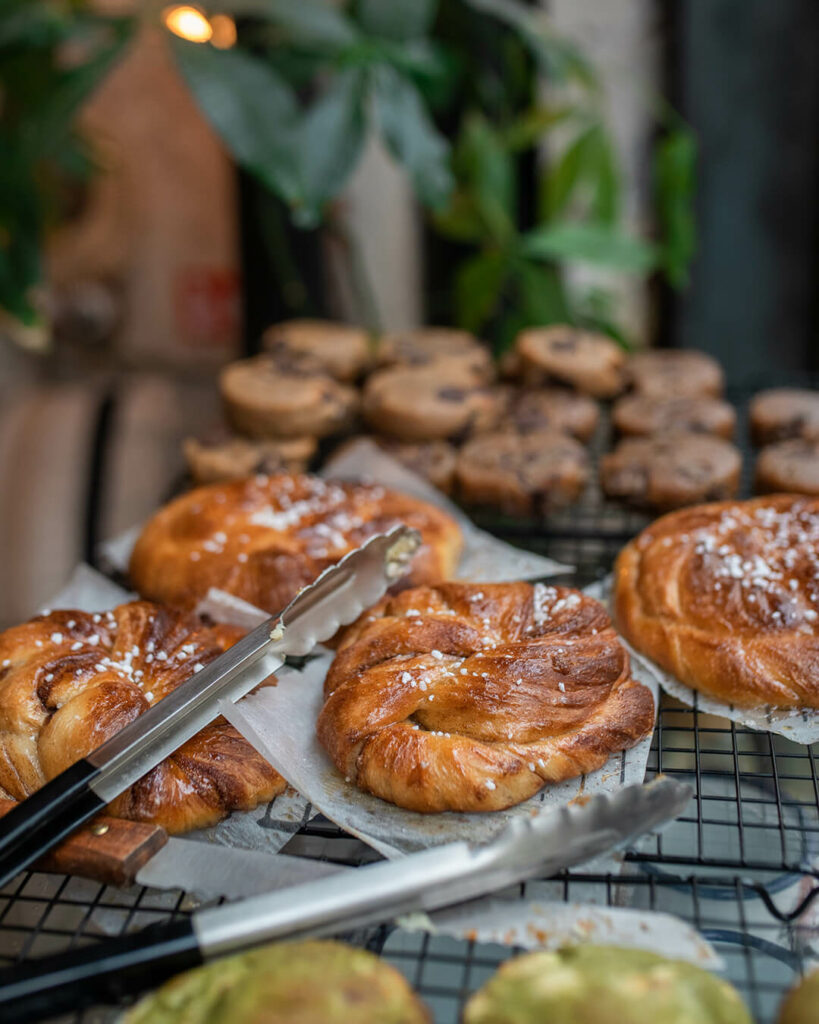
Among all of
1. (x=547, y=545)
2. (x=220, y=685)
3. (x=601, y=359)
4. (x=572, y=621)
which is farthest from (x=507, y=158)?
(x=220, y=685)

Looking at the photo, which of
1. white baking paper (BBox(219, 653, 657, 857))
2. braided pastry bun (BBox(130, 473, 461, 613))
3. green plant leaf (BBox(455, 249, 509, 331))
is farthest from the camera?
green plant leaf (BBox(455, 249, 509, 331))

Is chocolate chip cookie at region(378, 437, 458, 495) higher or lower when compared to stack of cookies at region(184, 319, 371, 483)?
lower

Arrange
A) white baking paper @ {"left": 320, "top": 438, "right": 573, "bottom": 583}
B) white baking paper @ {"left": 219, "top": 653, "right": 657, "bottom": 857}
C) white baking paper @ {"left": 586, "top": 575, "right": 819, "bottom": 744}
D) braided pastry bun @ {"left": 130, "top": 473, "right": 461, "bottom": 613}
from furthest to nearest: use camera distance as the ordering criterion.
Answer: white baking paper @ {"left": 320, "top": 438, "right": 573, "bottom": 583}, braided pastry bun @ {"left": 130, "top": 473, "right": 461, "bottom": 613}, white baking paper @ {"left": 586, "top": 575, "right": 819, "bottom": 744}, white baking paper @ {"left": 219, "top": 653, "right": 657, "bottom": 857}

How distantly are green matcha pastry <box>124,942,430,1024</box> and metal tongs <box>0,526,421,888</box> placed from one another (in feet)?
1.00

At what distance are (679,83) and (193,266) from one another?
241cm

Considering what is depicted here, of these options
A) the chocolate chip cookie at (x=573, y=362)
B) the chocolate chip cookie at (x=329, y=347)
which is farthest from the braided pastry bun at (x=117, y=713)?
the chocolate chip cookie at (x=573, y=362)

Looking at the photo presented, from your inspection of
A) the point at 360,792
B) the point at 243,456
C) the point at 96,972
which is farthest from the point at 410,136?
the point at 96,972

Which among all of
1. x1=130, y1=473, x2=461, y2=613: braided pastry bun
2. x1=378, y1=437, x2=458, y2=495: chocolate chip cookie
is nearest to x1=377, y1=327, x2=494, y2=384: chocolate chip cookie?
x1=378, y1=437, x2=458, y2=495: chocolate chip cookie

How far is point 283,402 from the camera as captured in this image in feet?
9.58

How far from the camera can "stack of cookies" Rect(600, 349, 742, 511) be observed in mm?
2596

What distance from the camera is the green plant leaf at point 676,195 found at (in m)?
4.04

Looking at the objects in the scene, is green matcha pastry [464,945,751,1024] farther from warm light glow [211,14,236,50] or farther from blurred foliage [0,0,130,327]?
warm light glow [211,14,236,50]

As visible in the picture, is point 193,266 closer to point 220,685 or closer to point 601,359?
point 601,359

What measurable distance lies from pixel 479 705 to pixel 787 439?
159 cm
